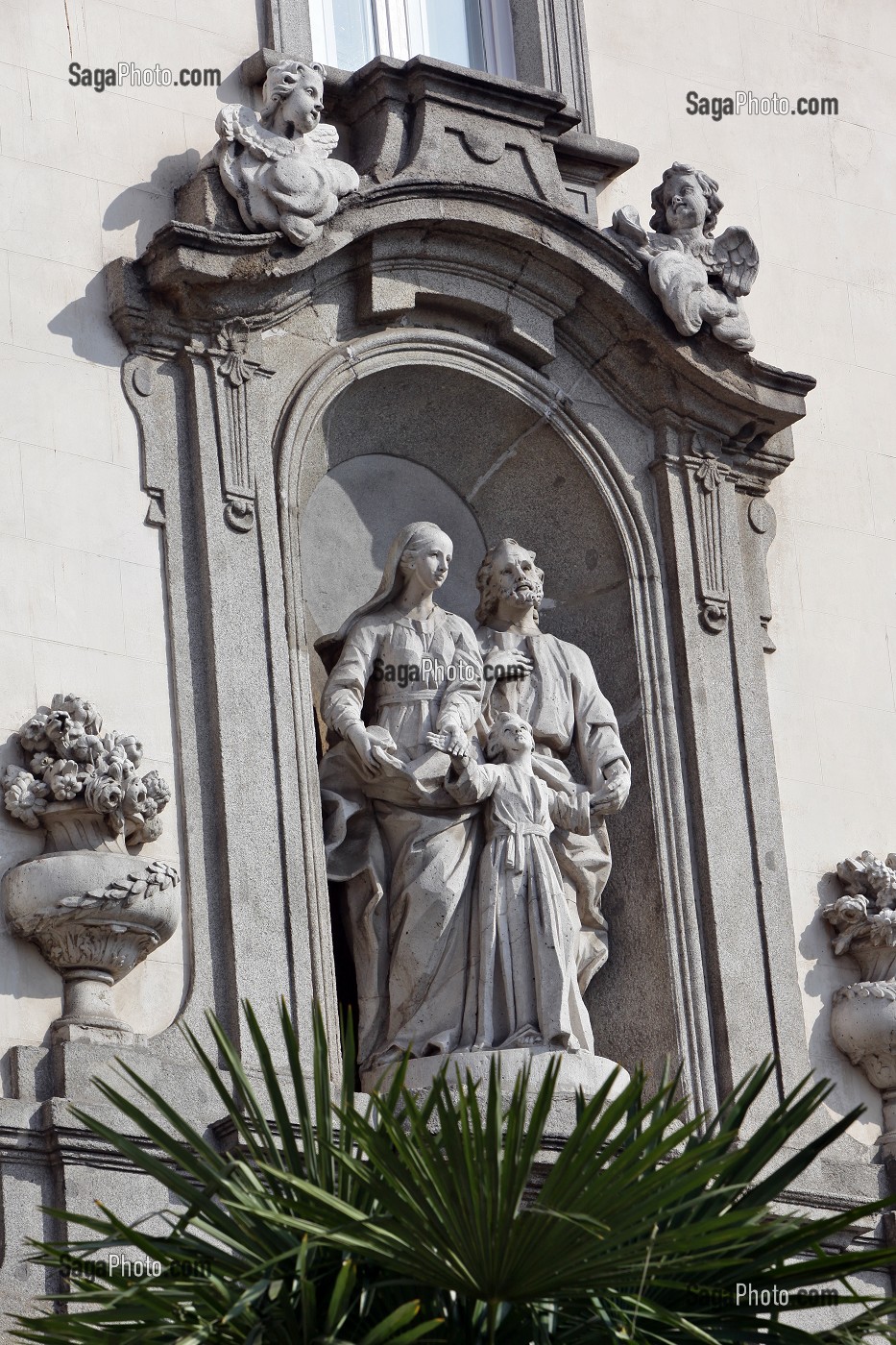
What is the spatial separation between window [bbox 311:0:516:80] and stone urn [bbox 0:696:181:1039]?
3.36 meters

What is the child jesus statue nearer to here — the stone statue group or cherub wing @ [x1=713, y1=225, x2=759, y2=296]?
the stone statue group

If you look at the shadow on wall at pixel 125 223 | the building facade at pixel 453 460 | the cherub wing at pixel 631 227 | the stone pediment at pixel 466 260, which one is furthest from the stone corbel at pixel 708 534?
the shadow on wall at pixel 125 223

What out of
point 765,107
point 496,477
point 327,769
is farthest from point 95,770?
point 765,107

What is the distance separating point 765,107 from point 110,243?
339 cm

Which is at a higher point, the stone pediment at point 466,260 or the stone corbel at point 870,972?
the stone pediment at point 466,260

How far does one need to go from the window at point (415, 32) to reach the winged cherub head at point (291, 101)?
89 centimetres

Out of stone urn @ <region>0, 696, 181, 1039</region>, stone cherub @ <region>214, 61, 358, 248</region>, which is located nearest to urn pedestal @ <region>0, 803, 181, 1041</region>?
stone urn @ <region>0, 696, 181, 1039</region>

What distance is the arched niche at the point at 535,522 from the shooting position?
11117 millimetres

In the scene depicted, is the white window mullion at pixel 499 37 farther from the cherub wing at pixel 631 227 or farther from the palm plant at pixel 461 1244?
the palm plant at pixel 461 1244

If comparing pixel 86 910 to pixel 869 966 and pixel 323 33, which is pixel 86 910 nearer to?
pixel 869 966

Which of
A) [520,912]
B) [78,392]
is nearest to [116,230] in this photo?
[78,392]

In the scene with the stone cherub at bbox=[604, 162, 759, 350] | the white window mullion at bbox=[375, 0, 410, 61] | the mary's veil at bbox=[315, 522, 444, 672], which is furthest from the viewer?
the white window mullion at bbox=[375, 0, 410, 61]

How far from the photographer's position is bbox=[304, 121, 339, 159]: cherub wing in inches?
430

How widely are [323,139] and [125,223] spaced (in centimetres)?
79
